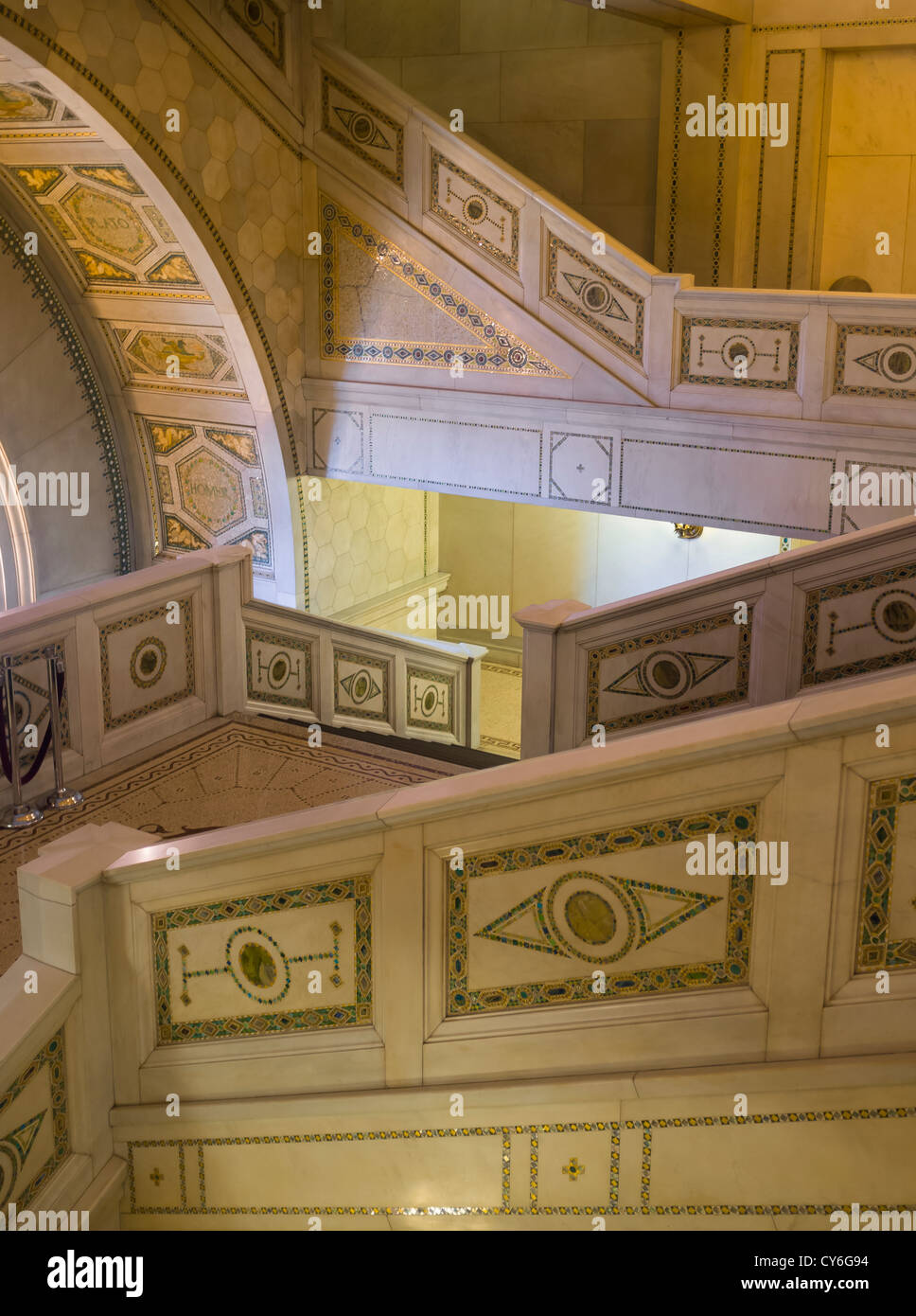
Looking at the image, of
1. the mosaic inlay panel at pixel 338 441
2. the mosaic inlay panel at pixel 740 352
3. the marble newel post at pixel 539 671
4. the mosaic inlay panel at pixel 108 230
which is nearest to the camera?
the marble newel post at pixel 539 671

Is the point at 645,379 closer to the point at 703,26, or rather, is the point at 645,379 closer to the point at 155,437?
the point at 703,26

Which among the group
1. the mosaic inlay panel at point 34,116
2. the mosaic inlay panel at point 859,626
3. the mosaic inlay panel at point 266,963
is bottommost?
the mosaic inlay panel at point 266,963

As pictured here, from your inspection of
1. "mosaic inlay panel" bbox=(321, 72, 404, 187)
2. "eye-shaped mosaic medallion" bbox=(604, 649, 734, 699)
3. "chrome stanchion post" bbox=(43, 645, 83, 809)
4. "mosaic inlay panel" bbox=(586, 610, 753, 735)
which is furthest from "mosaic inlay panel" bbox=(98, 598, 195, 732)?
"mosaic inlay panel" bbox=(321, 72, 404, 187)

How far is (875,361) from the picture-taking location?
7.52 m

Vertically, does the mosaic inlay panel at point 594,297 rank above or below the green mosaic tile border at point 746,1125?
above

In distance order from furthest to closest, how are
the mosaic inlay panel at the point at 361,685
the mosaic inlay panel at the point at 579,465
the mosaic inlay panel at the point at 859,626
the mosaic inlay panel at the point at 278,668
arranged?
the mosaic inlay panel at the point at 579,465
the mosaic inlay panel at the point at 361,685
the mosaic inlay panel at the point at 278,668
the mosaic inlay panel at the point at 859,626

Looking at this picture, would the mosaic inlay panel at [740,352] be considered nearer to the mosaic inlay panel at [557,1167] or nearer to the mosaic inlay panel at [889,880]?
the mosaic inlay panel at [889,880]

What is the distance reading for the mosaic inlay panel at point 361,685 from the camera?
7.15 m

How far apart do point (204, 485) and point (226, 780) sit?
16.6 ft

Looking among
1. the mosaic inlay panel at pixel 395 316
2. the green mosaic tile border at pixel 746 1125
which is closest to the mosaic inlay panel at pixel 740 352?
the mosaic inlay panel at pixel 395 316

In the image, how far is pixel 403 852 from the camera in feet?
11.0

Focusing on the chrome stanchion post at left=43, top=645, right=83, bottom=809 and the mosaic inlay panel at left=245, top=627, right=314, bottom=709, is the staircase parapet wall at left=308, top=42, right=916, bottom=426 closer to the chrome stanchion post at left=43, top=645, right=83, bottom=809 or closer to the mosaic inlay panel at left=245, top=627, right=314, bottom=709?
the mosaic inlay panel at left=245, top=627, right=314, bottom=709

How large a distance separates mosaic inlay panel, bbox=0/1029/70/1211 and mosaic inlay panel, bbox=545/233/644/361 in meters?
6.24
